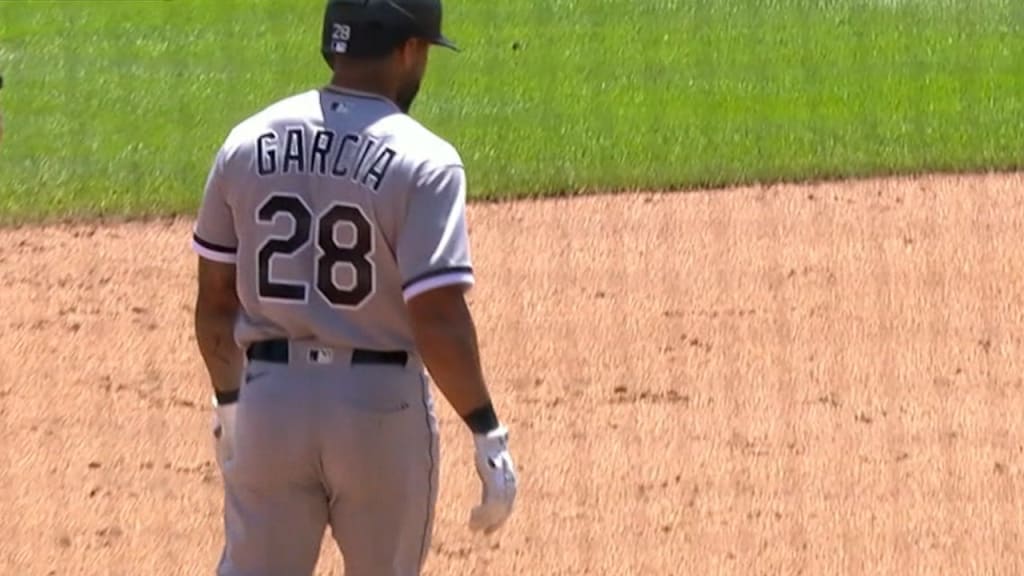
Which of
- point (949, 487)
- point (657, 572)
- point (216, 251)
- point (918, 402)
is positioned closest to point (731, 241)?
point (918, 402)

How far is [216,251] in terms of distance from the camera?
14.2ft

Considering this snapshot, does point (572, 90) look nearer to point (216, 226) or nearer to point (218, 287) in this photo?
point (218, 287)

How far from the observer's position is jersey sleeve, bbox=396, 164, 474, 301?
3.97m

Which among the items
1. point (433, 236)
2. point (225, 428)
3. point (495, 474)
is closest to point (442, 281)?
point (433, 236)

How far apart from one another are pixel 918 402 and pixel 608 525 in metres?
1.71

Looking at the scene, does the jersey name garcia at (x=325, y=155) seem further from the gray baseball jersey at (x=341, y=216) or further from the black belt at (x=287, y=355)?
the black belt at (x=287, y=355)

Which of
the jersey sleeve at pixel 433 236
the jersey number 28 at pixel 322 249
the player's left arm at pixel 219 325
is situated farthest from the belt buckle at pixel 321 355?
the player's left arm at pixel 219 325

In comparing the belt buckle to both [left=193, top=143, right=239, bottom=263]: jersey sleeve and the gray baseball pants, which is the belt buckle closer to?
the gray baseball pants

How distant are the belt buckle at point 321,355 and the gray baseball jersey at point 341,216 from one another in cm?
2

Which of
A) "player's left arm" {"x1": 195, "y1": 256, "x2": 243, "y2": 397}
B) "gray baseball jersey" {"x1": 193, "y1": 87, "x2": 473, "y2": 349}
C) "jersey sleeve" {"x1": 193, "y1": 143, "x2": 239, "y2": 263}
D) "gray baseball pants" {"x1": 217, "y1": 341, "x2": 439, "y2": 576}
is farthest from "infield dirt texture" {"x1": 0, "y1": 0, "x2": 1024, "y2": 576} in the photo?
"gray baseball jersey" {"x1": 193, "y1": 87, "x2": 473, "y2": 349}

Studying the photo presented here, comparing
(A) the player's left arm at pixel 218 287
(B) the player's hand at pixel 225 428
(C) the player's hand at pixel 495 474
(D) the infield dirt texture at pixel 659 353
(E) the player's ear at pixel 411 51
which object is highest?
(E) the player's ear at pixel 411 51

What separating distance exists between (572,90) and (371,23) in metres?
9.13

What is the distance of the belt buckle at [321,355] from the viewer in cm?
413

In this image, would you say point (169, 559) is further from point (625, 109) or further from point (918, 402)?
point (625, 109)
